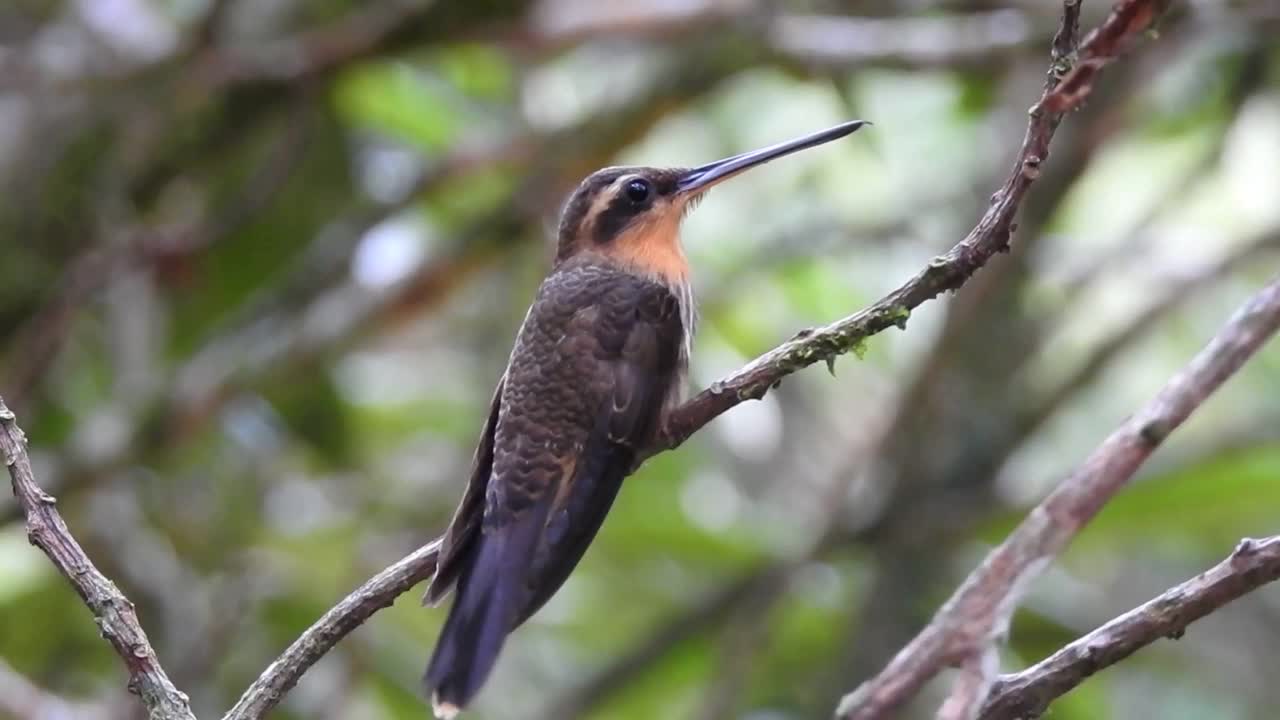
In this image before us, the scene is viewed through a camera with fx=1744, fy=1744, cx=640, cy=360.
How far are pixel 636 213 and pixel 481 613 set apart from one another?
132 cm

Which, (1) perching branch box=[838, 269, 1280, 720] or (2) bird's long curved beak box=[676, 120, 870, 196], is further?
(2) bird's long curved beak box=[676, 120, 870, 196]

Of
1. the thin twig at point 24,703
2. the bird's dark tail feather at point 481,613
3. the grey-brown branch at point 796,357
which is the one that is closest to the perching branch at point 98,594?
the grey-brown branch at point 796,357

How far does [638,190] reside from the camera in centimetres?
341

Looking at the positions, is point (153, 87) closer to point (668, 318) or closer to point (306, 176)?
point (306, 176)

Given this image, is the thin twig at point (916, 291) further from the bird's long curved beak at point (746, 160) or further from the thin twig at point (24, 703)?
the thin twig at point (24, 703)

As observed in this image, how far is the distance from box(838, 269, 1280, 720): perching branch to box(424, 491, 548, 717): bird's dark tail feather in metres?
0.88

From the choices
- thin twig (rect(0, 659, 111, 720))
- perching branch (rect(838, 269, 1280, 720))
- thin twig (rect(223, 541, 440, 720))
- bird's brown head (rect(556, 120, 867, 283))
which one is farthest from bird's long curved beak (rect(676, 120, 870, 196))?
thin twig (rect(0, 659, 111, 720))

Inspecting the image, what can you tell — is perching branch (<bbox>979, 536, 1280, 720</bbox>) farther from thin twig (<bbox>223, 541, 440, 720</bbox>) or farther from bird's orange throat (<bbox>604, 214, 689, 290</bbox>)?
bird's orange throat (<bbox>604, 214, 689, 290</bbox>)

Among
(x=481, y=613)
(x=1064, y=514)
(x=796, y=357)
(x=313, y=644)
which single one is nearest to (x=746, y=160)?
(x=796, y=357)

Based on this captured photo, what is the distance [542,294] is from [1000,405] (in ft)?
7.59

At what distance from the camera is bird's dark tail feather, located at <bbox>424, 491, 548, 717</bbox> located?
214cm

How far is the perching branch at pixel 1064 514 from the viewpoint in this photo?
1312 millimetres

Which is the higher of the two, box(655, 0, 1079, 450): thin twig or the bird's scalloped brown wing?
the bird's scalloped brown wing

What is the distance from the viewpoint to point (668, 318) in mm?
2957
